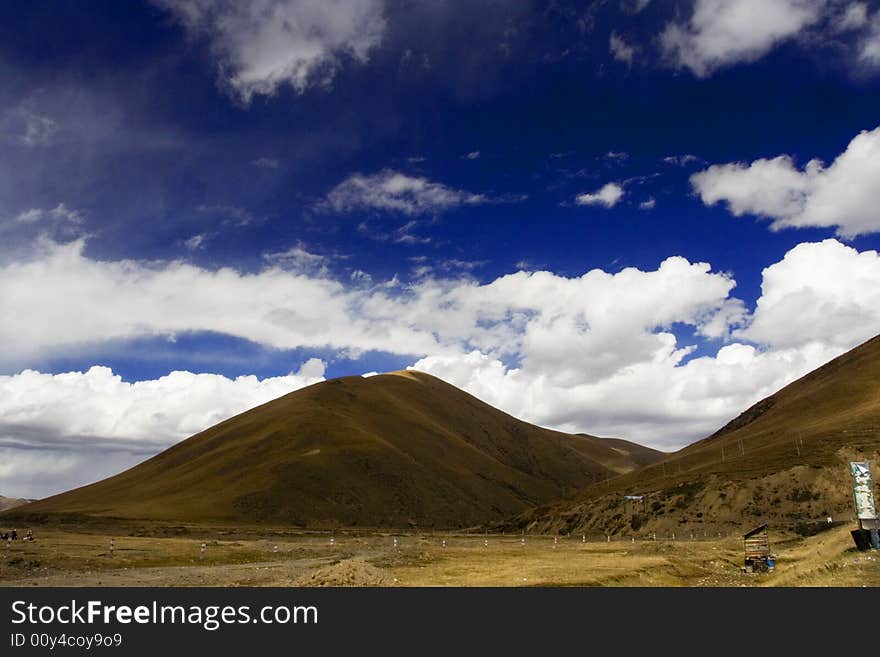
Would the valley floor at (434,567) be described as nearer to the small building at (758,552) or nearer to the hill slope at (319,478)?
the small building at (758,552)

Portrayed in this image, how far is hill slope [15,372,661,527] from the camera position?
128 meters

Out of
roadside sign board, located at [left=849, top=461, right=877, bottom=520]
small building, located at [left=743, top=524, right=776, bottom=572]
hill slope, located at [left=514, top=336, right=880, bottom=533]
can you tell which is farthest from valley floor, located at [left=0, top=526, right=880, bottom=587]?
hill slope, located at [left=514, top=336, right=880, bottom=533]

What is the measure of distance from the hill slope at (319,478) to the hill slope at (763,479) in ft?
121

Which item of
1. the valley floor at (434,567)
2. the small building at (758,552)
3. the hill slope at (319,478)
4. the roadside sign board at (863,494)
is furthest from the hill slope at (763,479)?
the small building at (758,552)

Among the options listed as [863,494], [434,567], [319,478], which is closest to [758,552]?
[863,494]

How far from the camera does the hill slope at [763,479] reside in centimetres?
7538

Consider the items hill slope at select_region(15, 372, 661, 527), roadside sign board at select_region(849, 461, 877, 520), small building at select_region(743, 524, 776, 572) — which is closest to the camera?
roadside sign board at select_region(849, 461, 877, 520)

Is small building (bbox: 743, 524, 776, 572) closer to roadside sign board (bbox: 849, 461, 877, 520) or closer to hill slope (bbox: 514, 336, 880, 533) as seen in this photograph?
roadside sign board (bbox: 849, 461, 877, 520)

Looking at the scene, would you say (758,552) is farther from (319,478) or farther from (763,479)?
(319,478)

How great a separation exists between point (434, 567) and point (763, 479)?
55.6m

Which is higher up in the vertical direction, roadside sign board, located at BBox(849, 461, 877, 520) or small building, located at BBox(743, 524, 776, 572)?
roadside sign board, located at BBox(849, 461, 877, 520)

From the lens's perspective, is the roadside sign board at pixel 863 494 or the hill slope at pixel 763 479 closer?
the roadside sign board at pixel 863 494

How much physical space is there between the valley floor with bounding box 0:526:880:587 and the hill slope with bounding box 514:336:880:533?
Result: 1645 cm

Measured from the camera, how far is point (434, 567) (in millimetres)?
43438
